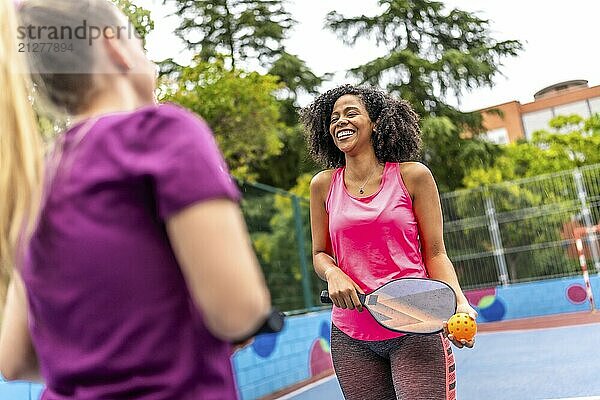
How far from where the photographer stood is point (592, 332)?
906cm

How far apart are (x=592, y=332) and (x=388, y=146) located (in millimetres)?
7701

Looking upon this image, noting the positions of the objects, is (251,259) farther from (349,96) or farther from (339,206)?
(349,96)

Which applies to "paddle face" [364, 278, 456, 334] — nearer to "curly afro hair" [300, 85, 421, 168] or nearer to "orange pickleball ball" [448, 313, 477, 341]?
"orange pickleball ball" [448, 313, 477, 341]

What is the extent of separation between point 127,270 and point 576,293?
1261 centimetres

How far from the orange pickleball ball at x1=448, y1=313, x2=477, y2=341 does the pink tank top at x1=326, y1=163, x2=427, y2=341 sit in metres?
0.22

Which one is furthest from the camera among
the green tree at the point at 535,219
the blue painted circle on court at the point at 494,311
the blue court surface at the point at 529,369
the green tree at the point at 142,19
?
the blue painted circle on court at the point at 494,311

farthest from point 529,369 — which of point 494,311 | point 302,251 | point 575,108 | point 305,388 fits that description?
point 575,108

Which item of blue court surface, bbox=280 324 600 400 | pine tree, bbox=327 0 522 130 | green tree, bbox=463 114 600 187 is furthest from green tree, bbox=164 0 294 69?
blue court surface, bbox=280 324 600 400

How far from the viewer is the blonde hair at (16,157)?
837mm

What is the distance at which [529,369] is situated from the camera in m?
6.60

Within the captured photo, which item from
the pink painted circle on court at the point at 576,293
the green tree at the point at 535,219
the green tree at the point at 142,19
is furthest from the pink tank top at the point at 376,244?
the green tree at the point at 535,219

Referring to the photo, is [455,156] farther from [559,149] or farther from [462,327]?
[462,327]

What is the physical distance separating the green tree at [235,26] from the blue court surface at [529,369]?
A: 490 inches

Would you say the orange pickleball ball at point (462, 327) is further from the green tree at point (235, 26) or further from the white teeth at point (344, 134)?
the green tree at point (235, 26)
